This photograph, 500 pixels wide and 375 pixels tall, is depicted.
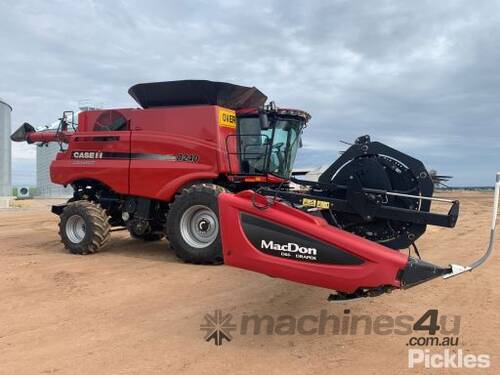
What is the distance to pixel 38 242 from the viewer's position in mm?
11906

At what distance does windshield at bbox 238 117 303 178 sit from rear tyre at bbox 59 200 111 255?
2.94 meters

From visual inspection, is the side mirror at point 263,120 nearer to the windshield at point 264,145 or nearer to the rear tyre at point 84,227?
the windshield at point 264,145

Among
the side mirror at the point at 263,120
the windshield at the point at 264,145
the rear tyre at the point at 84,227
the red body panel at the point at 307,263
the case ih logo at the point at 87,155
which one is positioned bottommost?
the rear tyre at the point at 84,227

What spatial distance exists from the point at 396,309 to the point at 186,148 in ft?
16.2

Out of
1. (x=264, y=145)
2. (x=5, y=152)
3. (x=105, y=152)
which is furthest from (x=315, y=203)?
(x=5, y=152)

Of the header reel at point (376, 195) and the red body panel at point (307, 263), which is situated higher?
the header reel at point (376, 195)

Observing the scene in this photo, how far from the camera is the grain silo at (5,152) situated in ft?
104

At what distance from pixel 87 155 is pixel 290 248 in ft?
23.3

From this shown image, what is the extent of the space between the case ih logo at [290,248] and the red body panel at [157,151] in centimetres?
463

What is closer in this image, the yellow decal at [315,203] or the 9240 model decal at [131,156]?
the yellow decal at [315,203]

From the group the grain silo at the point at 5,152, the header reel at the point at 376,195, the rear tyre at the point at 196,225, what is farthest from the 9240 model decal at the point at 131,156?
the grain silo at the point at 5,152

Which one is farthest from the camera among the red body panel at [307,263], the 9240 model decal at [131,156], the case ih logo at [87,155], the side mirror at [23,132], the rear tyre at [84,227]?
the side mirror at [23,132]

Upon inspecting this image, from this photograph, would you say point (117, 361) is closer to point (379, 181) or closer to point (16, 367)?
point (16, 367)

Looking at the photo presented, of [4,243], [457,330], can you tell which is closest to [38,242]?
[4,243]
